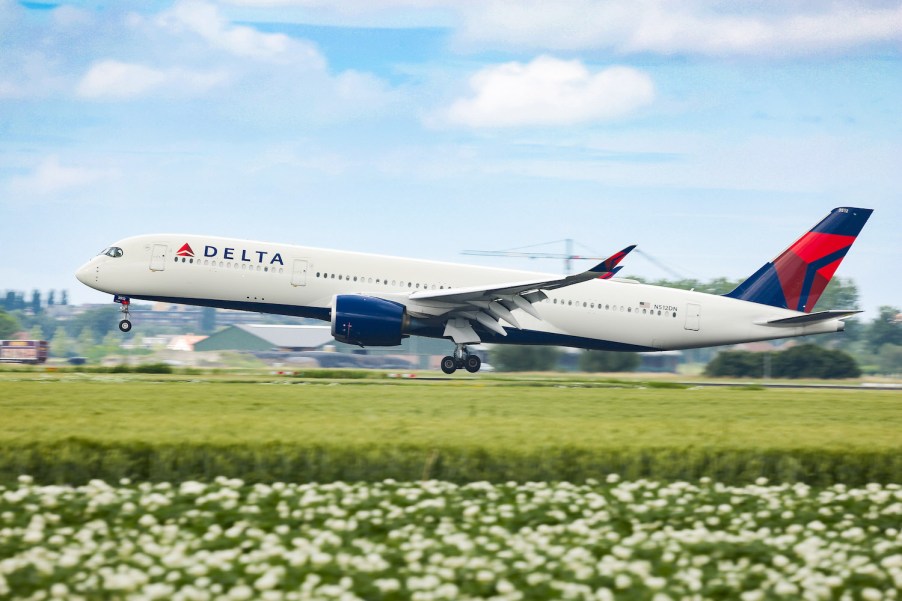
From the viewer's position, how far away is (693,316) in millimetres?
36781

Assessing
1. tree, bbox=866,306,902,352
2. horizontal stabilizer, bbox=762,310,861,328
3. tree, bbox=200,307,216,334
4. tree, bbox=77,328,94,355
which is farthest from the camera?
tree, bbox=200,307,216,334

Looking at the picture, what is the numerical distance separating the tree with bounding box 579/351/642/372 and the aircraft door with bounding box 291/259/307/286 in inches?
576

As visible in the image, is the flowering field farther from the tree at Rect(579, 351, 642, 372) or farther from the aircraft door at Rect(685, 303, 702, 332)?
the tree at Rect(579, 351, 642, 372)

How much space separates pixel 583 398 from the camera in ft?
62.1

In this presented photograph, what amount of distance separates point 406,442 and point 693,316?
2702 centimetres

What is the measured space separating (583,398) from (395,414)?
17.9 ft

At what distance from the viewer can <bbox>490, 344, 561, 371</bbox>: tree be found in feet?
138

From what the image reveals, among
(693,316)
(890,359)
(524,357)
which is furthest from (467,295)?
(890,359)

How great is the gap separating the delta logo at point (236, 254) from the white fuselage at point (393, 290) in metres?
0.03

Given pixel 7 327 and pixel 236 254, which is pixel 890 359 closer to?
pixel 236 254

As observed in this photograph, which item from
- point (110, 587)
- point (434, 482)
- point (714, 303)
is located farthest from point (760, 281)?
point (110, 587)

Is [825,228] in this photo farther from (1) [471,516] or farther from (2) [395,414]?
(1) [471,516]

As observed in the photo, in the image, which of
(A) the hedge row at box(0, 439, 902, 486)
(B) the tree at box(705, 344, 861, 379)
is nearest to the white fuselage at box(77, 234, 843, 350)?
(B) the tree at box(705, 344, 861, 379)

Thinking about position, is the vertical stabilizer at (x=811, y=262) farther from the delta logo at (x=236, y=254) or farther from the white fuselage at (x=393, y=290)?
the delta logo at (x=236, y=254)
